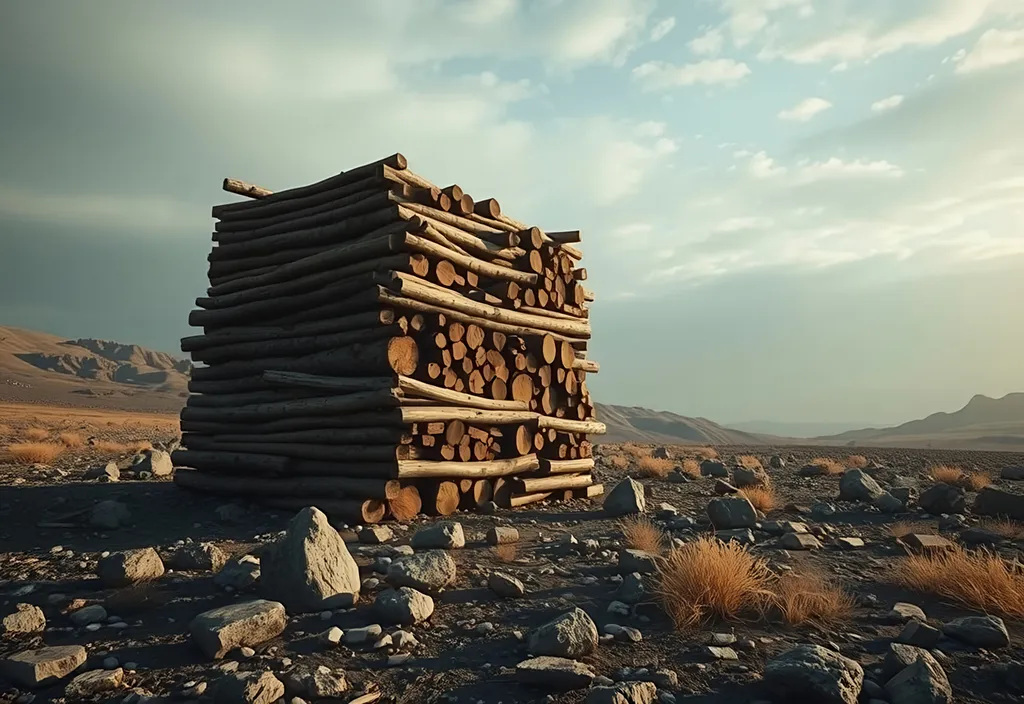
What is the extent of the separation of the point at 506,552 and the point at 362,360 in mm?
3384

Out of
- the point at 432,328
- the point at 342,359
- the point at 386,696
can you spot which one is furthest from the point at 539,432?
the point at 386,696

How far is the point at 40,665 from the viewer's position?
3514 mm

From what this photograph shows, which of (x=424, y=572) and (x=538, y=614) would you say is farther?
(x=424, y=572)

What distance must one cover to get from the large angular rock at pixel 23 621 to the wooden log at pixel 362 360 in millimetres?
4310

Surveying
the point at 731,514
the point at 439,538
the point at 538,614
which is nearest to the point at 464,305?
the point at 439,538

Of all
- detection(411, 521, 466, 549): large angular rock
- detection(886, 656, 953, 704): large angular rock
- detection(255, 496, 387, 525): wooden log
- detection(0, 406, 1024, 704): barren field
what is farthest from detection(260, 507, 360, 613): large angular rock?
detection(886, 656, 953, 704): large angular rock

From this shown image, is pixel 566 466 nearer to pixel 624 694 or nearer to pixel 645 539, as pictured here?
pixel 645 539

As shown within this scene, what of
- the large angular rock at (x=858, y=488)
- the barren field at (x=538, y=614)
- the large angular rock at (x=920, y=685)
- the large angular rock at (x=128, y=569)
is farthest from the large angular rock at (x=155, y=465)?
the large angular rock at (x=858, y=488)

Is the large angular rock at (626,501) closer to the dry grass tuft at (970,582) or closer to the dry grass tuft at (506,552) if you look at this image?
the dry grass tuft at (506,552)

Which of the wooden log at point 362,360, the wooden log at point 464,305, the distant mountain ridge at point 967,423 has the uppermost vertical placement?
the wooden log at point 464,305

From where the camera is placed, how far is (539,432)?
10320 mm

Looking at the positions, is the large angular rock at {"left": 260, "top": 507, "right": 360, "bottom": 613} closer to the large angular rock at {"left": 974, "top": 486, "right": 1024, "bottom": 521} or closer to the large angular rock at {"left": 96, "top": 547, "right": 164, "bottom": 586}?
the large angular rock at {"left": 96, "top": 547, "right": 164, "bottom": 586}

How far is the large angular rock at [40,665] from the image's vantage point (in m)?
3.50

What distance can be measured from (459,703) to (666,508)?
592 cm
